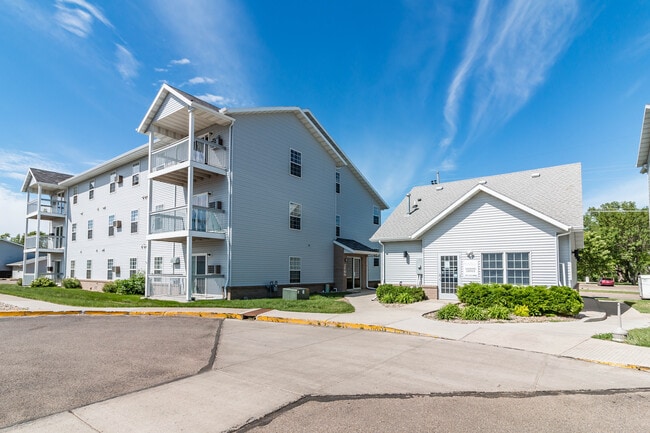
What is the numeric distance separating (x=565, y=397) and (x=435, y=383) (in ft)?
5.97

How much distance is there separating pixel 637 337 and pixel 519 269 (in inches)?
257

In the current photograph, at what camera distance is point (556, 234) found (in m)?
15.6

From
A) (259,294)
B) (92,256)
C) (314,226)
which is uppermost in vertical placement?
(314,226)

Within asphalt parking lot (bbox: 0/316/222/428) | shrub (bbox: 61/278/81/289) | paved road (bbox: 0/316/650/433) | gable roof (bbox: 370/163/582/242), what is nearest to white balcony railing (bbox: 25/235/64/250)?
shrub (bbox: 61/278/81/289)

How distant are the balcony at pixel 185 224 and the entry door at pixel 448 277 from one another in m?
10.8

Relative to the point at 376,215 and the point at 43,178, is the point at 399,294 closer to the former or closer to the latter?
the point at 376,215

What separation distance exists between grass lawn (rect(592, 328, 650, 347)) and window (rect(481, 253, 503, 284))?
6.07m

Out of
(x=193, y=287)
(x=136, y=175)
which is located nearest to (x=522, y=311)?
(x=193, y=287)

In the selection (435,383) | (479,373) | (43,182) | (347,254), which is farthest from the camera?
(43,182)

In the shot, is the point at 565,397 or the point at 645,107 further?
the point at 645,107

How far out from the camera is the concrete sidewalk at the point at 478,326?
8688 millimetres

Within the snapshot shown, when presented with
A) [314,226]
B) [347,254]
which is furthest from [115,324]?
[347,254]

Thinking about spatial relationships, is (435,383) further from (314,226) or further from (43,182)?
(43,182)

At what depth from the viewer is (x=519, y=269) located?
16406mm
